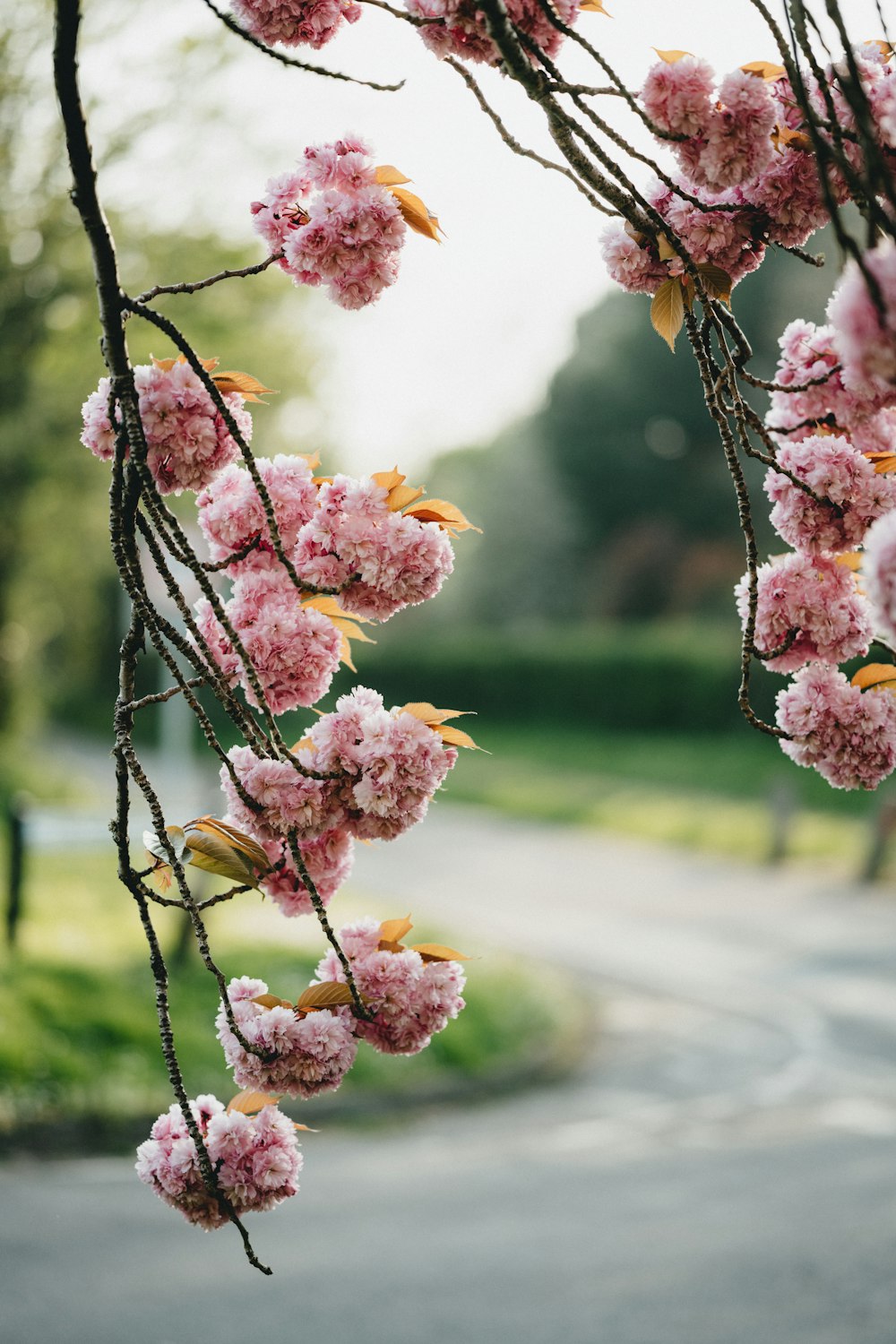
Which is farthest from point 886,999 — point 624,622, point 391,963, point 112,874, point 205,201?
point 624,622

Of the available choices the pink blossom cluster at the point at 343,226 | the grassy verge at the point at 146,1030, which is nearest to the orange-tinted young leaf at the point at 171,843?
the pink blossom cluster at the point at 343,226

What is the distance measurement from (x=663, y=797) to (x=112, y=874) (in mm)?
7606

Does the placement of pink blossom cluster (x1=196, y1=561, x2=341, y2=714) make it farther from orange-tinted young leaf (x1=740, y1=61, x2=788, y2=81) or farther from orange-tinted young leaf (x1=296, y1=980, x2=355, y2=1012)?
orange-tinted young leaf (x1=740, y1=61, x2=788, y2=81)

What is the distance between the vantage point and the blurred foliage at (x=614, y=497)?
977 inches

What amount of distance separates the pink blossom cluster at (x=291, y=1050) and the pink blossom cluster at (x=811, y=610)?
691 mm

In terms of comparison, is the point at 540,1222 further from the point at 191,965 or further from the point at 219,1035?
the point at 219,1035

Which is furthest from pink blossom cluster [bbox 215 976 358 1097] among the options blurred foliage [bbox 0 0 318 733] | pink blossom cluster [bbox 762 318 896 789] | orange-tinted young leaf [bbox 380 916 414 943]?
blurred foliage [bbox 0 0 318 733]

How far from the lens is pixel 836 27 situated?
1186 mm

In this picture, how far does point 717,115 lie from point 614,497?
24978 millimetres

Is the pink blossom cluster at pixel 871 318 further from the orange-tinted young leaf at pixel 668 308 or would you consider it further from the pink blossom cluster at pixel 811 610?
the pink blossom cluster at pixel 811 610

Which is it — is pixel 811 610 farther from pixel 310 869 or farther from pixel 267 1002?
pixel 267 1002

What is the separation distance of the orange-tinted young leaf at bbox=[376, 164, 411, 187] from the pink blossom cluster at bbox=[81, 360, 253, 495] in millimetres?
348

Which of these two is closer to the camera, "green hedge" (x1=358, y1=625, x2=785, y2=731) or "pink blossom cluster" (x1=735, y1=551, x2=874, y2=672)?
"pink blossom cluster" (x1=735, y1=551, x2=874, y2=672)

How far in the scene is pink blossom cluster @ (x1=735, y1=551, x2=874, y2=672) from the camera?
163 centimetres
